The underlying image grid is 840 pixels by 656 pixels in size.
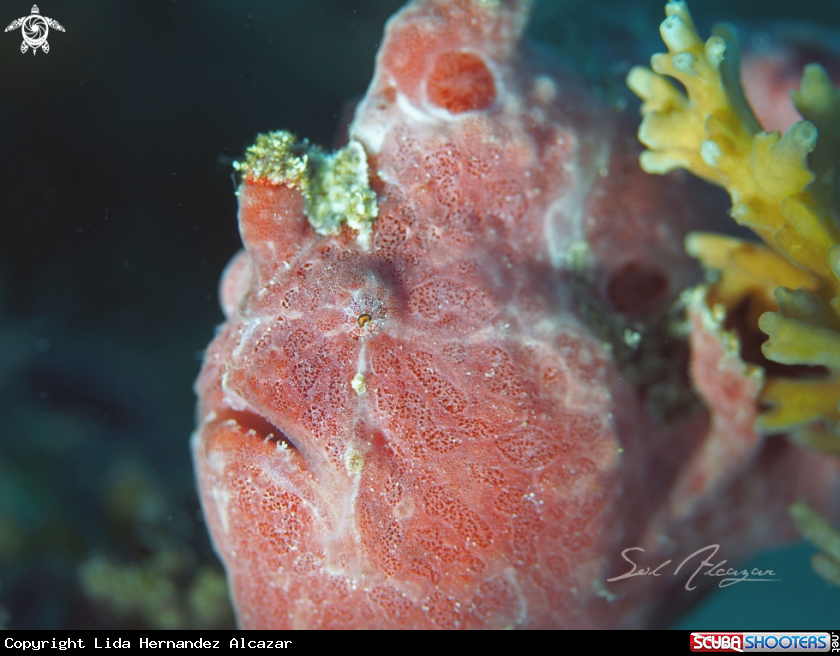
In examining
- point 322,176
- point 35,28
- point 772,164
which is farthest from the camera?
point 35,28

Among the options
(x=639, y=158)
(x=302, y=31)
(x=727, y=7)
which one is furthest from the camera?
(x=727, y=7)

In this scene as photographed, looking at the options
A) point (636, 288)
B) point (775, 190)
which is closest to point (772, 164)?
point (775, 190)

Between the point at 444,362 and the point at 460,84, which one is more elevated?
the point at 460,84

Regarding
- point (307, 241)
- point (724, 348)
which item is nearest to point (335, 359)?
point (307, 241)

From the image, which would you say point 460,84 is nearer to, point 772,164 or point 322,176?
point 322,176

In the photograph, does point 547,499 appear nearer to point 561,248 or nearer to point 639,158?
point 561,248
